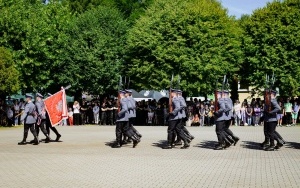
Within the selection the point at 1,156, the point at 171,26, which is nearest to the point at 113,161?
the point at 1,156

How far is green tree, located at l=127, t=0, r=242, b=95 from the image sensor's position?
4053cm

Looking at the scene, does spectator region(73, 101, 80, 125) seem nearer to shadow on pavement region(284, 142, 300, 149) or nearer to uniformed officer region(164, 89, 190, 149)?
uniformed officer region(164, 89, 190, 149)

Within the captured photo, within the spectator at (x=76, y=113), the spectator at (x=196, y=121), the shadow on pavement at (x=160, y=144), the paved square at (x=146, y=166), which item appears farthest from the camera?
the spectator at (x=76, y=113)

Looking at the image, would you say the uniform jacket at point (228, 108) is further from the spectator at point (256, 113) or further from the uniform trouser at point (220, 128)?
the spectator at point (256, 113)

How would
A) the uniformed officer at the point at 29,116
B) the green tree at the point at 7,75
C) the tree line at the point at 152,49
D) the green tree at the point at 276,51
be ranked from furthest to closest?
the green tree at the point at 276,51 → the tree line at the point at 152,49 → the green tree at the point at 7,75 → the uniformed officer at the point at 29,116

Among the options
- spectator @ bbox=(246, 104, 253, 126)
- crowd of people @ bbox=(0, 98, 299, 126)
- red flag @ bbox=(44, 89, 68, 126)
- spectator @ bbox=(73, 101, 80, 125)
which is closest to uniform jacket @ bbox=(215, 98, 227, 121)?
red flag @ bbox=(44, 89, 68, 126)

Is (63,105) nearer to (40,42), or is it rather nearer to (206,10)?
(40,42)

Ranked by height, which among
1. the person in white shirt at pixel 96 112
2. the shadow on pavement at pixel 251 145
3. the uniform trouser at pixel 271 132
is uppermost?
the person in white shirt at pixel 96 112

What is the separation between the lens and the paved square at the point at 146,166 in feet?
43.3

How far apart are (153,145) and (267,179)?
9286 mm

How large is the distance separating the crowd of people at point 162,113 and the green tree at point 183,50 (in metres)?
2.31

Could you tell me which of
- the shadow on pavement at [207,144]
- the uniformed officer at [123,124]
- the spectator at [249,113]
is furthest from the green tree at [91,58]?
the uniformed officer at [123,124]

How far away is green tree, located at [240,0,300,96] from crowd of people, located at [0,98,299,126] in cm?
423

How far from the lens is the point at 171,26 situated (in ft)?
140
